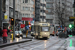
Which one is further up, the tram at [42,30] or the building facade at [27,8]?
the building facade at [27,8]

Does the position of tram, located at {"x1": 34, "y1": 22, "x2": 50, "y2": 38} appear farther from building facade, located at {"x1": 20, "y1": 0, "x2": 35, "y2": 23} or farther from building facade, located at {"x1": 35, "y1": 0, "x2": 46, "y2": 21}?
building facade, located at {"x1": 35, "y1": 0, "x2": 46, "y2": 21}

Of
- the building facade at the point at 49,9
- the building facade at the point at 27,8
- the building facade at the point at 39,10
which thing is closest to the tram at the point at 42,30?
the building facade at the point at 27,8

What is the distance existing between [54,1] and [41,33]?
9322 centimetres

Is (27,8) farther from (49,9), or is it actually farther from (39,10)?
(49,9)

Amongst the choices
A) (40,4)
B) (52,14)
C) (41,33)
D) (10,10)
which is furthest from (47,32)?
(52,14)

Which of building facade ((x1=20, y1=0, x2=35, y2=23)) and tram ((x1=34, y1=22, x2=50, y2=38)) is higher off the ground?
building facade ((x1=20, y1=0, x2=35, y2=23))

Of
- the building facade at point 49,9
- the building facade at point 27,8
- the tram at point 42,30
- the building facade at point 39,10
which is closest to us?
the tram at point 42,30

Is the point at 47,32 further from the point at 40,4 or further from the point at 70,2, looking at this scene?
the point at 70,2

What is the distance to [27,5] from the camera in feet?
316

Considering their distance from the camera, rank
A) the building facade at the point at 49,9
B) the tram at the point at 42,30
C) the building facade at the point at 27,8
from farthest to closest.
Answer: the building facade at the point at 49,9 → the building facade at the point at 27,8 → the tram at the point at 42,30

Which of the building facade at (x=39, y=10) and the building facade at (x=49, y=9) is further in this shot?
the building facade at (x=49, y=9)

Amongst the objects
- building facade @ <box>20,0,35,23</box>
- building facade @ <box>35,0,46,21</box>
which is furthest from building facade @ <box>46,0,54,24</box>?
building facade @ <box>20,0,35,23</box>

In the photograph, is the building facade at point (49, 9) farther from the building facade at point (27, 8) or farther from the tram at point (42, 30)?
the tram at point (42, 30)

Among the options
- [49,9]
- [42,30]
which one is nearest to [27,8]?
[49,9]
